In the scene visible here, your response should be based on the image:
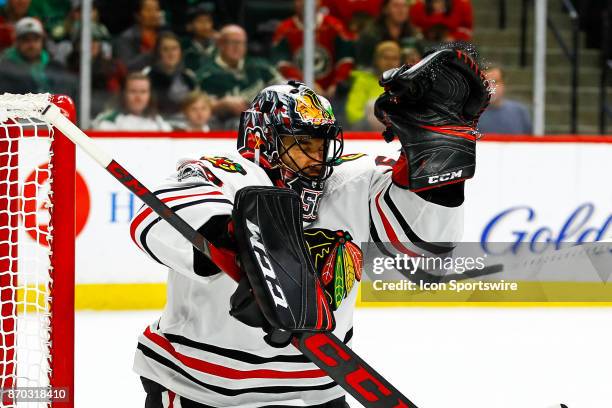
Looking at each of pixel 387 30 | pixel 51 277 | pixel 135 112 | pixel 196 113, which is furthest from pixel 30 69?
pixel 51 277

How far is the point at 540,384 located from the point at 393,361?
53 centimetres

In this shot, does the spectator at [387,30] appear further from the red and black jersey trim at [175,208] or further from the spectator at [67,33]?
the red and black jersey trim at [175,208]

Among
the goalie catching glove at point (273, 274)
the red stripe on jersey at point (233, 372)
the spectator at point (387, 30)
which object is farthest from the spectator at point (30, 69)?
the goalie catching glove at point (273, 274)

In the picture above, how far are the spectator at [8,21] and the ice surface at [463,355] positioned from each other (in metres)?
1.32

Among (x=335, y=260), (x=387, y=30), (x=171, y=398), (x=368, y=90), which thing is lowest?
(x=171, y=398)

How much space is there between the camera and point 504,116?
5.44 metres

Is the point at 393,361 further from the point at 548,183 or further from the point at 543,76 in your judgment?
the point at 543,76

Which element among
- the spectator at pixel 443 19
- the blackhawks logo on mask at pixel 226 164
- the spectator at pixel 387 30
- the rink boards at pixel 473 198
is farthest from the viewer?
the spectator at pixel 443 19

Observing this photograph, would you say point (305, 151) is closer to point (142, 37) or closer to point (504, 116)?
point (142, 37)

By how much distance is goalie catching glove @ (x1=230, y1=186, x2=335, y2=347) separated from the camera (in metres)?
1.65

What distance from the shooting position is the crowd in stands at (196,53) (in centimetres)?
511

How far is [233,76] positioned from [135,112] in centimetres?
50

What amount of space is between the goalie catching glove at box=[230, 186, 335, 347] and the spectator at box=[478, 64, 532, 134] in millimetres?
3810

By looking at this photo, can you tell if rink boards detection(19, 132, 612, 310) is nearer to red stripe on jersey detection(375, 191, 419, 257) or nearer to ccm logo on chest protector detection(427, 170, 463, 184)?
red stripe on jersey detection(375, 191, 419, 257)
